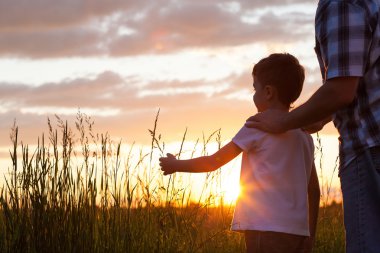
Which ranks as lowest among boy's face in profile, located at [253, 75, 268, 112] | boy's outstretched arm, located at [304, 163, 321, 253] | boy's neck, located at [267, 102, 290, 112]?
boy's outstretched arm, located at [304, 163, 321, 253]

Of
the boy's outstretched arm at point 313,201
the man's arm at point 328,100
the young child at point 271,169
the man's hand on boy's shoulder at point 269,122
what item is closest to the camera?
the man's arm at point 328,100

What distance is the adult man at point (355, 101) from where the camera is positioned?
2.12 m

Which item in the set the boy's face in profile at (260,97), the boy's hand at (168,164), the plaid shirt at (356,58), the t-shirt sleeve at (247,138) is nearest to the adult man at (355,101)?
the plaid shirt at (356,58)

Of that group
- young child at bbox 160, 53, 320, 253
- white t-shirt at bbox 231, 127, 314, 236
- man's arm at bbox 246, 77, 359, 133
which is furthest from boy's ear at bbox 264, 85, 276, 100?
man's arm at bbox 246, 77, 359, 133

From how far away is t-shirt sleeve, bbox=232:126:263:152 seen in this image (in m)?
2.91

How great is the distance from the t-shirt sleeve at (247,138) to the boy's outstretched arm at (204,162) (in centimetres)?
3

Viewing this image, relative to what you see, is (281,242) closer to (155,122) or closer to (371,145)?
(371,145)

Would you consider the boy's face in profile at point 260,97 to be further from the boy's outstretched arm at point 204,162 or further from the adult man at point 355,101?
the adult man at point 355,101

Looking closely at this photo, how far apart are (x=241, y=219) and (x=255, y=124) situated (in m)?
0.50

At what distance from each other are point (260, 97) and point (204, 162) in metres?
0.42

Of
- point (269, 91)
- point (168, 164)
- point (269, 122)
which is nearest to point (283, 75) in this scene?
point (269, 91)

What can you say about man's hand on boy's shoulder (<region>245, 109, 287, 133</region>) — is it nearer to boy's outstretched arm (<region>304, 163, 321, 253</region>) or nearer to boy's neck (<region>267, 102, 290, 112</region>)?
boy's neck (<region>267, 102, 290, 112</region>)

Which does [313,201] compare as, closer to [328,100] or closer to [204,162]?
[204,162]

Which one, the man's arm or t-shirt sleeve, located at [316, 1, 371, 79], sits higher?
t-shirt sleeve, located at [316, 1, 371, 79]
